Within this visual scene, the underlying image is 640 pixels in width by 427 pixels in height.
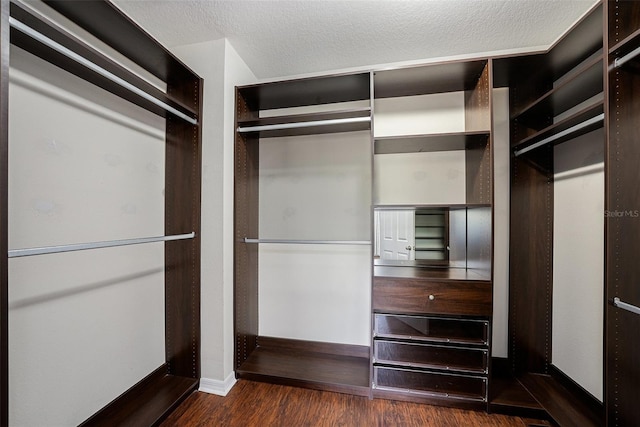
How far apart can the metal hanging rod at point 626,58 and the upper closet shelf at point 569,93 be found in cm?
12

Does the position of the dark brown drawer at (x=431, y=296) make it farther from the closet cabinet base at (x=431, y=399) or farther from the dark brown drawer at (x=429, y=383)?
the closet cabinet base at (x=431, y=399)

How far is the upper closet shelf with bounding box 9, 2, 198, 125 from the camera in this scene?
3.49 ft

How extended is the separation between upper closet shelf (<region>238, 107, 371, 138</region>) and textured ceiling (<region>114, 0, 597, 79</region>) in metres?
0.51

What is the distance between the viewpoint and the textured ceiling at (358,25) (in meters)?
1.61

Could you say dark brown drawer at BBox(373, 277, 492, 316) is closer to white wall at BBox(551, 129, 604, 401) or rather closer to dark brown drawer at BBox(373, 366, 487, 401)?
dark brown drawer at BBox(373, 366, 487, 401)

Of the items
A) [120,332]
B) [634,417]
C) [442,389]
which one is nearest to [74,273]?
[120,332]

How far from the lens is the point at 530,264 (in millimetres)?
1972

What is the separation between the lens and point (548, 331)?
1954 millimetres

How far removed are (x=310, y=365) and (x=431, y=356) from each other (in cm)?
90

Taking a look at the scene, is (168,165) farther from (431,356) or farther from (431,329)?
(431,356)

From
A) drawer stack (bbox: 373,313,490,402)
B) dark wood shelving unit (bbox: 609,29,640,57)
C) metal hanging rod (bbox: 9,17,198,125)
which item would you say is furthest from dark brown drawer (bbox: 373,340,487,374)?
metal hanging rod (bbox: 9,17,198,125)

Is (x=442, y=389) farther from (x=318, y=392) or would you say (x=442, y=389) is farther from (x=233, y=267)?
(x=233, y=267)

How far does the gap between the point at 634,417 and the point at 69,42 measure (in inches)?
114

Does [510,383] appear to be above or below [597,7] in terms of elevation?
below
